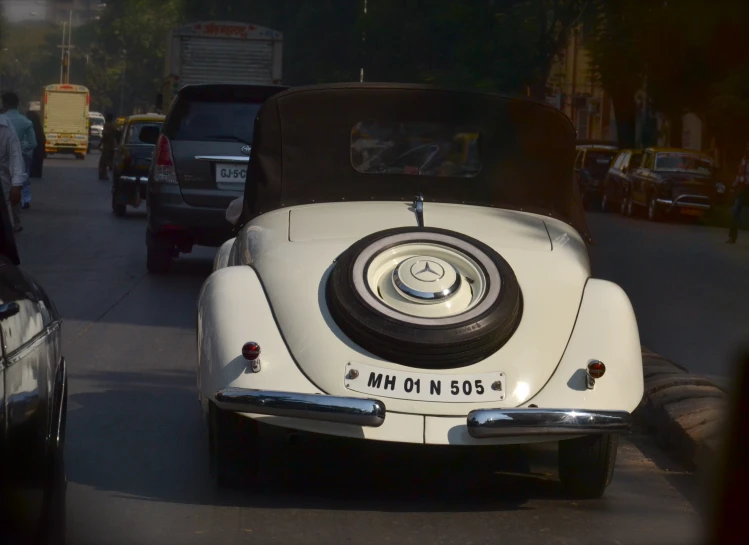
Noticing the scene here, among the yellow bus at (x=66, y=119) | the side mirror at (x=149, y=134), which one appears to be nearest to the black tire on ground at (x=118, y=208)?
the side mirror at (x=149, y=134)

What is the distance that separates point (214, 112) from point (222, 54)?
19272 mm

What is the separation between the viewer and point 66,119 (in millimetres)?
65812

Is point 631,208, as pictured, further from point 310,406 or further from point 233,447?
point 310,406

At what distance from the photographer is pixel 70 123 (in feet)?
215

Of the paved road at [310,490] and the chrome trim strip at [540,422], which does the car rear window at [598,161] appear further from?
the chrome trim strip at [540,422]

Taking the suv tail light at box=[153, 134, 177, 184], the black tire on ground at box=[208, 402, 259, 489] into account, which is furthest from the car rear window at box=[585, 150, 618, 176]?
the black tire on ground at box=[208, 402, 259, 489]

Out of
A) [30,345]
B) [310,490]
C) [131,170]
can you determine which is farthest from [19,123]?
[30,345]

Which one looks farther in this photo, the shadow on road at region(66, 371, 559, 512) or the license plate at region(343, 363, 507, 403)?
the shadow on road at region(66, 371, 559, 512)

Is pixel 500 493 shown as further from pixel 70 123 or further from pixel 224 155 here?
pixel 70 123

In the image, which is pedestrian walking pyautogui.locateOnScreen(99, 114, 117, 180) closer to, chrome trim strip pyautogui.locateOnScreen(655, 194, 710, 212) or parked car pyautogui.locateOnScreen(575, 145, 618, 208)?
parked car pyautogui.locateOnScreen(575, 145, 618, 208)

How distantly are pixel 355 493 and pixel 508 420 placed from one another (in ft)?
3.14

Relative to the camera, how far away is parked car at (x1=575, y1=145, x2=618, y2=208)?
37406mm

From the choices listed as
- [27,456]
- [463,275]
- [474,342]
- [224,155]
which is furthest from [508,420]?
[224,155]

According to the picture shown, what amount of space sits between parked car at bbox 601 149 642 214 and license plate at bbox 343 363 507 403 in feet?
93.0
